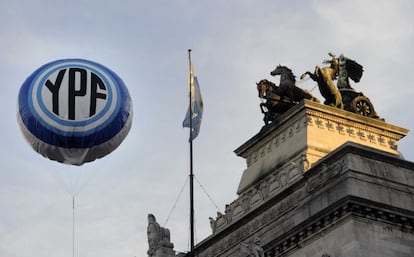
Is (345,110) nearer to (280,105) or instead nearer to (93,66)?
(280,105)

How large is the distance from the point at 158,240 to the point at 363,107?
12110 millimetres

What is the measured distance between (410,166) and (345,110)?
7.05 meters

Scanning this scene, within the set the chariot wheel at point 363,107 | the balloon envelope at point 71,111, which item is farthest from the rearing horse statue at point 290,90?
the balloon envelope at point 71,111

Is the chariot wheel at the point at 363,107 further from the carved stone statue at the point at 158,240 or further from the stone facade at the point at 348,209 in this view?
the carved stone statue at the point at 158,240

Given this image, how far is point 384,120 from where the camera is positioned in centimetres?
5916

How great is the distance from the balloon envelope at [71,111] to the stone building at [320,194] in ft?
28.5

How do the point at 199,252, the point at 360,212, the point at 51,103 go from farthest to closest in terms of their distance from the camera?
the point at 199,252
the point at 360,212
the point at 51,103

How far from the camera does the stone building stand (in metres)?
49.4

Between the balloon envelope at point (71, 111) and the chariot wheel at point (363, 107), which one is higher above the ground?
the chariot wheel at point (363, 107)

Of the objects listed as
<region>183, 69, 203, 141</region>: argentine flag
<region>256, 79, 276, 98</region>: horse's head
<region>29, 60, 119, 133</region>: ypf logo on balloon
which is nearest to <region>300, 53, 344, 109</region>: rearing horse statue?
<region>256, 79, 276, 98</region>: horse's head

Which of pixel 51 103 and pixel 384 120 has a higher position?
pixel 384 120

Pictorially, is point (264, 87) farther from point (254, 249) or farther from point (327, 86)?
point (254, 249)

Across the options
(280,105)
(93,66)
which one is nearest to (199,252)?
(280,105)

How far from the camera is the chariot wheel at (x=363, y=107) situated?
5912cm
